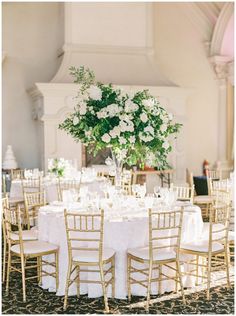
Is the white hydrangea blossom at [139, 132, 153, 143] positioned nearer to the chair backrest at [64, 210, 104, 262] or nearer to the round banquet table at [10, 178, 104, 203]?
the chair backrest at [64, 210, 104, 262]

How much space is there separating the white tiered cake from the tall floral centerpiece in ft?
18.1

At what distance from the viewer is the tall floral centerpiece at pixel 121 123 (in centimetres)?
495

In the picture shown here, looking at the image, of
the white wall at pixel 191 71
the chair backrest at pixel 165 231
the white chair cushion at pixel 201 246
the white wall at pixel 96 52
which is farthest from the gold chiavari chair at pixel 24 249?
the white wall at pixel 191 71

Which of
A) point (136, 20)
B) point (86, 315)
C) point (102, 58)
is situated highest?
point (136, 20)

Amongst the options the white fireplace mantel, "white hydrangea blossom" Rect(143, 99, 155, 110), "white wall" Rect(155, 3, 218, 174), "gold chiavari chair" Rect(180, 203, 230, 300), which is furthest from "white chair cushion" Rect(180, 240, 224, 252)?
"white wall" Rect(155, 3, 218, 174)

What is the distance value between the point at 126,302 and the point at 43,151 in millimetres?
6045

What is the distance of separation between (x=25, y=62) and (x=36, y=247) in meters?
7.07

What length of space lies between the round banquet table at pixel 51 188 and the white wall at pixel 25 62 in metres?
2.76

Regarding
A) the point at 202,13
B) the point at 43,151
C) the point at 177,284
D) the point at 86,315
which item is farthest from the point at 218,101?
the point at 86,315

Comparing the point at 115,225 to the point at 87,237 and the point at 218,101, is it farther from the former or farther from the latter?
the point at 218,101

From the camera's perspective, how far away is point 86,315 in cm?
446

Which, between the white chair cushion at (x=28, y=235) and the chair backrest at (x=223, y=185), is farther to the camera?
the chair backrest at (x=223, y=185)

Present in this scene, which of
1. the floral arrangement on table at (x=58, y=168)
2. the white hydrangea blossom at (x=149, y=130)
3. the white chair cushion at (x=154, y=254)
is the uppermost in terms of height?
the white hydrangea blossom at (x=149, y=130)

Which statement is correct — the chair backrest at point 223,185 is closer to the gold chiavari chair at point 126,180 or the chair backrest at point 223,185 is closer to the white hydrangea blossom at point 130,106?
the gold chiavari chair at point 126,180
